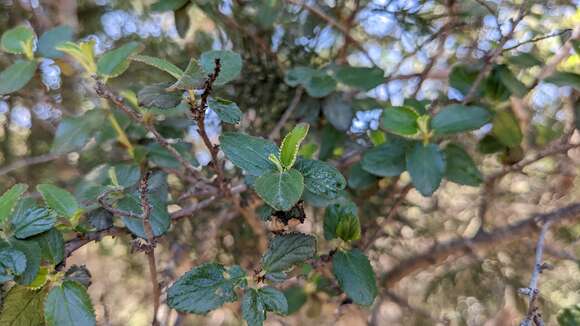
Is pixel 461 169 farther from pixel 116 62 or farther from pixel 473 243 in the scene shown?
pixel 116 62

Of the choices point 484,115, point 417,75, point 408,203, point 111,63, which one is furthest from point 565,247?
point 111,63

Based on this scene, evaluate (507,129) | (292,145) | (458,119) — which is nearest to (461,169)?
(458,119)

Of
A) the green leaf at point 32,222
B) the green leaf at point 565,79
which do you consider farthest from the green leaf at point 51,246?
the green leaf at point 565,79

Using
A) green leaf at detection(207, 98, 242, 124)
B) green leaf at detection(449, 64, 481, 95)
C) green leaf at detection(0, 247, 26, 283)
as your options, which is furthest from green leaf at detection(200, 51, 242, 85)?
green leaf at detection(449, 64, 481, 95)

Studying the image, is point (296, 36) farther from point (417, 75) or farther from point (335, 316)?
point (335, 316)

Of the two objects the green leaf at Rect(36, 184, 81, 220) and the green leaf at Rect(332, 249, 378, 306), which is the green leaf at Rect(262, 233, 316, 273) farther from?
the green leaf at Rect(36, 184, 81, 220)

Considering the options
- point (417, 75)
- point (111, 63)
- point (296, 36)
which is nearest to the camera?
point (111, 63)
